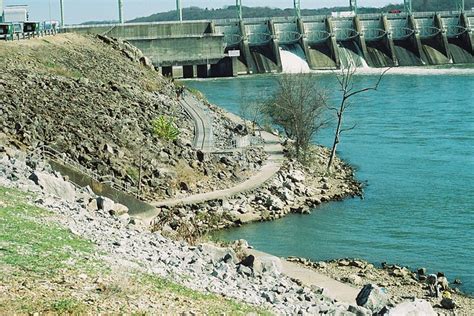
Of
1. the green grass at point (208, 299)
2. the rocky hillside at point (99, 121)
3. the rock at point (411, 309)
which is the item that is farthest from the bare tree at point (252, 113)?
the green grass at point (208, 299)

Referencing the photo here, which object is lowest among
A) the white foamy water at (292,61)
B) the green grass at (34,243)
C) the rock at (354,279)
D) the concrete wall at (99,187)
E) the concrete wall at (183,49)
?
the rock at (354,279)

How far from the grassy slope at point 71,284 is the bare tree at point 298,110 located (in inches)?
1111

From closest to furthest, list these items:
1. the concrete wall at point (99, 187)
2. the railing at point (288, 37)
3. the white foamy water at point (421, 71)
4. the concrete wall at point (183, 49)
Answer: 1. the concrete wall at point (99, 187)
2. the white foamy water at point (421, 71)
3. the concrete wall at point (183, 49)
4. the railing at point (288, 37)


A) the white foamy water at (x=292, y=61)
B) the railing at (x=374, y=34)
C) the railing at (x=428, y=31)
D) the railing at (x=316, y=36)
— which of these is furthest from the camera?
the railing at (x=428, y=31)

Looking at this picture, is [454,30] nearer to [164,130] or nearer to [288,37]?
[288,37]

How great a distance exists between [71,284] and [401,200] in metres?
24.6

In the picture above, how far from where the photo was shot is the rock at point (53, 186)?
58.4ft

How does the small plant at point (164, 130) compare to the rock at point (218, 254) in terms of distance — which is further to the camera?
the small plant at point (164, 130)

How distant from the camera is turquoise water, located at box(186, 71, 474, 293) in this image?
1039 inches

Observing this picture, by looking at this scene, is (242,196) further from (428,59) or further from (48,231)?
(428,59)

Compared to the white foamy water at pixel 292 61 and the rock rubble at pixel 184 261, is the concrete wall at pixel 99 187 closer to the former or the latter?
the rock rubble at pixel 184 261

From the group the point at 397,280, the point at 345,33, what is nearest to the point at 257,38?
the point at 345,33

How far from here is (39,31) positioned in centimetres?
5450

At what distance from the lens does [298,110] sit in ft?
141
